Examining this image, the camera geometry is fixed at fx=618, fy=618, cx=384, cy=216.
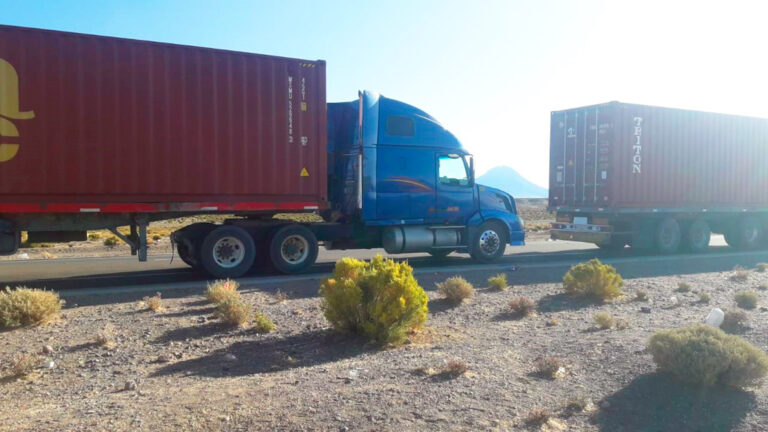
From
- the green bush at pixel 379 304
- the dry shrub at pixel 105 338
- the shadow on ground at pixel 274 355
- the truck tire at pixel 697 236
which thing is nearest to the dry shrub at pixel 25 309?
the dry shrub at pixel 105 338

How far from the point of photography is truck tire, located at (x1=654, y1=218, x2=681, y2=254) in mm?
19047

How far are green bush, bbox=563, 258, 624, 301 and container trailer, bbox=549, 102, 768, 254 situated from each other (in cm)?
813

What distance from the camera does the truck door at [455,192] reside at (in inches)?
586

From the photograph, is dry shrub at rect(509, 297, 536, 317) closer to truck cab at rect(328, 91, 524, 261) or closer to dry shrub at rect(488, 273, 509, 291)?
dry shrub at rect(488, 273, 509, 291)

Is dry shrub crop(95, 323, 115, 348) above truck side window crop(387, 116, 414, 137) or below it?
below

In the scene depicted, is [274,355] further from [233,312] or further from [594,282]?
[594,282]

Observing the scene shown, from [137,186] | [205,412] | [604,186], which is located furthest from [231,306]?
[604,186]

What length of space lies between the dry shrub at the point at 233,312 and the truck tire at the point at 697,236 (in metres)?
16.7

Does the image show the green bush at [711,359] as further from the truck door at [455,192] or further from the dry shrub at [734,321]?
the truck door at [455,192]

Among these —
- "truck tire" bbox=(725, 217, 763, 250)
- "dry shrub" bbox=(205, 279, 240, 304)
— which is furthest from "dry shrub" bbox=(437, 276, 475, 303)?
"truck tire" bbox=(725, 217, 763, 250)

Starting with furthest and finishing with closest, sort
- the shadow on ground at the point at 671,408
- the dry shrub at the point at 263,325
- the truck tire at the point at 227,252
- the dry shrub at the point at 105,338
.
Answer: the truck tire at the point at 227,252, the dry shrub at the point at 263,325, the dry shrub at the point at 105,338, the shadow on ground at the point at 671,408

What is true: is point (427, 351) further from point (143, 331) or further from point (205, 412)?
point (143, 331)

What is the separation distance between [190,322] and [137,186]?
4.39 meters

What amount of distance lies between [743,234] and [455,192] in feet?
41.3
